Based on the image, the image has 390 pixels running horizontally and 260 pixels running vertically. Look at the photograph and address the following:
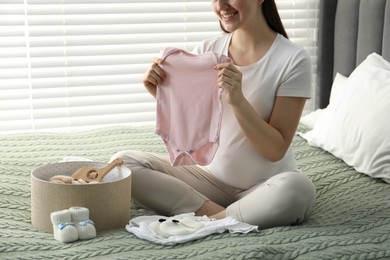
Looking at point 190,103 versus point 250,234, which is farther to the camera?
point 190,103

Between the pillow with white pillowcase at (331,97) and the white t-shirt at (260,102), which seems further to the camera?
the pillow with white pillowcase at (331,97)

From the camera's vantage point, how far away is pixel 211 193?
2221 mm

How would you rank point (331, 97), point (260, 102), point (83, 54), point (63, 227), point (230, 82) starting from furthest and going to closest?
point (83, 54), point (331, 97), point (260, 102), point (230, 82), point (63, 227)

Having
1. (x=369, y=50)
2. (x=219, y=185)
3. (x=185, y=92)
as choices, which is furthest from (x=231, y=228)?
(x=369, y=50)

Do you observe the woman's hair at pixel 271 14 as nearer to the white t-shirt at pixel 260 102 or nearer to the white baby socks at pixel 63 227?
the white t-shirt at pixel 260 102

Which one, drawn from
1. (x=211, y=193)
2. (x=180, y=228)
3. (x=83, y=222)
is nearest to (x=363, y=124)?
(x=211, y=193)

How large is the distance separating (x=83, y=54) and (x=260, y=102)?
1.48 meters

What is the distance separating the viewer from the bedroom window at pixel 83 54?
11.1 ft

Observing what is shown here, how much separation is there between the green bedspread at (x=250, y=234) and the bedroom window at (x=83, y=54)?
0.68 metres

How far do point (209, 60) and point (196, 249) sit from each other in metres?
0.62

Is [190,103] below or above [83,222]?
above

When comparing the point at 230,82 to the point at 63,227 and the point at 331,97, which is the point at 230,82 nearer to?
the point at 63,227

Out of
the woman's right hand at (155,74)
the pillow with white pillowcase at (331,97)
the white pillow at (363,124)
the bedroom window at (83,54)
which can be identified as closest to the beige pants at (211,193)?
the woman's right hand at (155,74)

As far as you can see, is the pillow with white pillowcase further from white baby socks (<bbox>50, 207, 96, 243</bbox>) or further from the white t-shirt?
white baby socks (<bbox>50, 207, 96, 243</bbox>)
